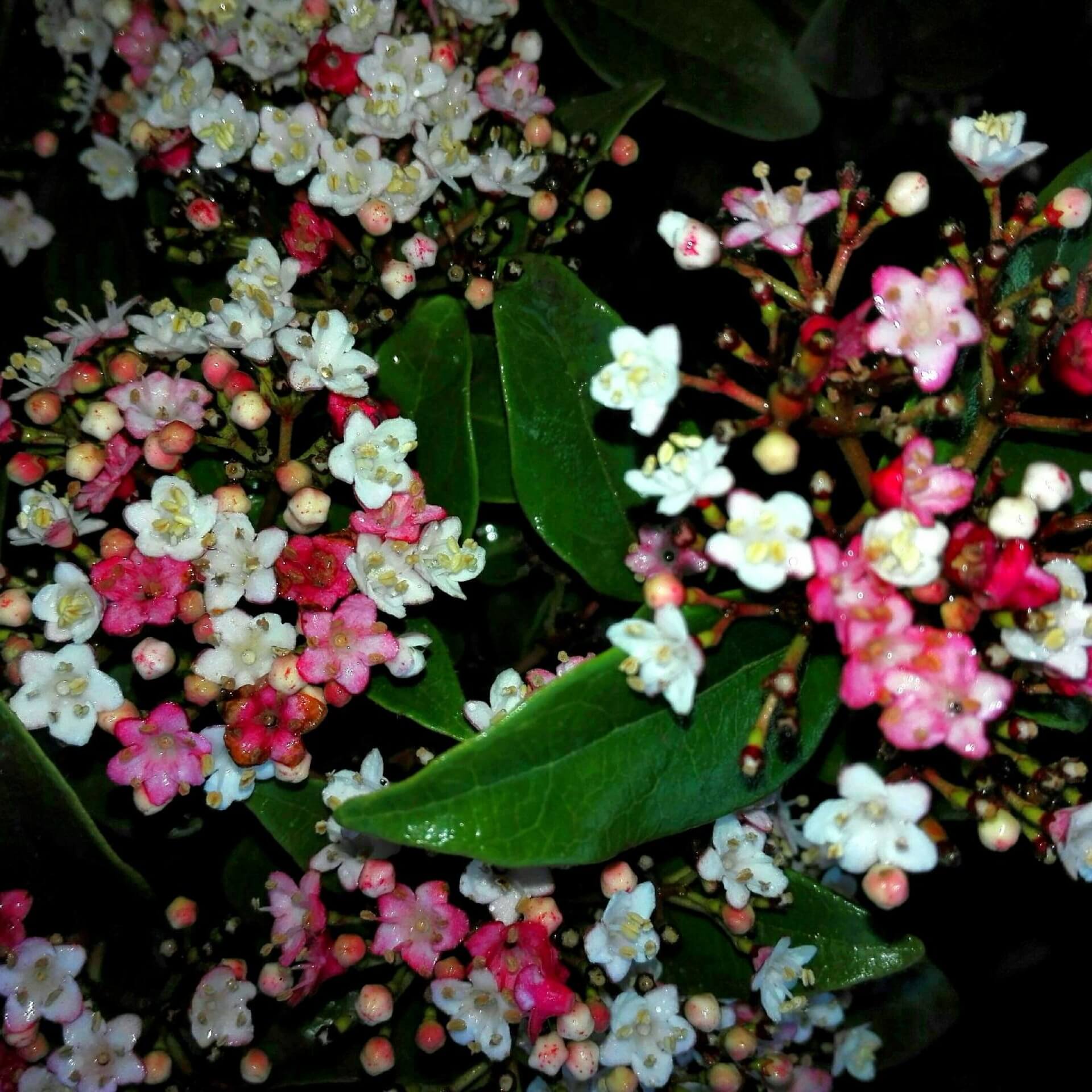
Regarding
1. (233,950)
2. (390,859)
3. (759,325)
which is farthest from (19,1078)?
(759,325)

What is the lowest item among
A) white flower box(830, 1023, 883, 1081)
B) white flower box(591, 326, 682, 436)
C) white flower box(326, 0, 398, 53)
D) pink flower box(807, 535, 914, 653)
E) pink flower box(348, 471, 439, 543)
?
white flower box(830, 1023, 883, 1081)

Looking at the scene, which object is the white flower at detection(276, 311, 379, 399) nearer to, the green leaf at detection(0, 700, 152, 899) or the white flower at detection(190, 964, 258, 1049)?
the green leaf at detection(0, 700, 152, 899)

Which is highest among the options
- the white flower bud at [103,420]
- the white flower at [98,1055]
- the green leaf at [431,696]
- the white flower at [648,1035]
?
the white flower bud at [103,420]

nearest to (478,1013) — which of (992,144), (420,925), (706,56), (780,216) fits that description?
(420,925)

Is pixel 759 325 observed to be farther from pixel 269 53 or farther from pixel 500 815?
pixel 500 815

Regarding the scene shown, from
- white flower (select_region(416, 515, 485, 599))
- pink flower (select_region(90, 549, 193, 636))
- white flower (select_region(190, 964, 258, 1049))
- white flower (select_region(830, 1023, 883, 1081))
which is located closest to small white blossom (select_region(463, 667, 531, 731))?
white flower (select_region(416, 515, 485, 599))

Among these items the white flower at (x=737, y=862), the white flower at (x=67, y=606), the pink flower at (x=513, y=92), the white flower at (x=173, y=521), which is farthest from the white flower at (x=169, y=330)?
the white flower at (x=737, y=862)

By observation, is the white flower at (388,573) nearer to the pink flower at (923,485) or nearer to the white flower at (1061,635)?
the pink flower at (923,485)
